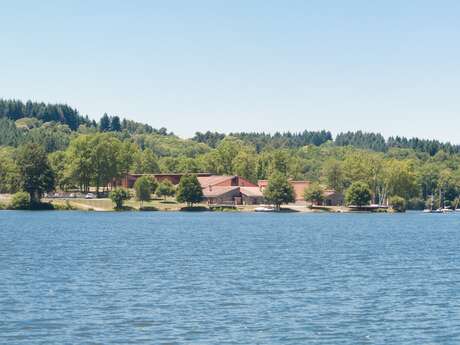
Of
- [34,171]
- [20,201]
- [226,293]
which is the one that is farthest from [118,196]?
[226,293]

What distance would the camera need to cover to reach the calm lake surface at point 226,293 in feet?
132

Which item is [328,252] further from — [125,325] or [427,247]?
[125,325]

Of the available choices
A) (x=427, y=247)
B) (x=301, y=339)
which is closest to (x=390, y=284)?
(x=301, y=339)

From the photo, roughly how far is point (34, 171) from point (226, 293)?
144211 millimetres

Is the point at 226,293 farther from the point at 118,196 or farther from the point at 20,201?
the point at 20,201

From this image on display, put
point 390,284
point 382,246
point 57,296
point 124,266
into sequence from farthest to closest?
point 382,246 → point 124,266 → point 390,284 → point 57,296

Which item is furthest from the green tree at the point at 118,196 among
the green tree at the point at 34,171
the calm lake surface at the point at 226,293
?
the calm lake surface at the point at 226,293

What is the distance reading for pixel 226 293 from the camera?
5225cm

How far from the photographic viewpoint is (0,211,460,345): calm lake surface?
40.2 meters

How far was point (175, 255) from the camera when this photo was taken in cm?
7912

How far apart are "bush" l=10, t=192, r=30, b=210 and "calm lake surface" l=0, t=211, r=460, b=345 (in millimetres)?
96746

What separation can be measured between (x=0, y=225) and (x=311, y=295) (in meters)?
87.7

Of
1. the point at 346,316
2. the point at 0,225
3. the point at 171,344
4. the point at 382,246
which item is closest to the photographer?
the point at 171,344

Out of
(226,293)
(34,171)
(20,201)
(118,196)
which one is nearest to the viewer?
(226,293)
